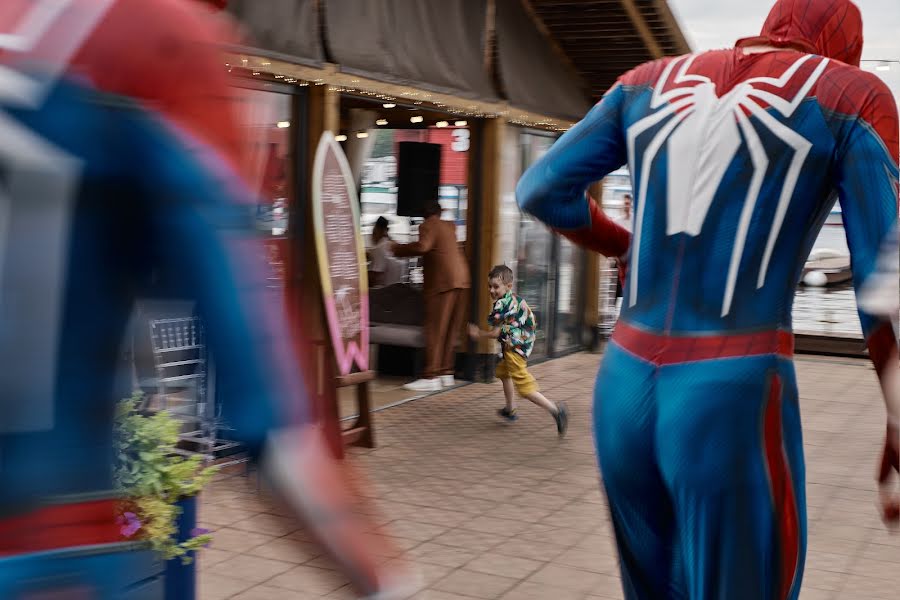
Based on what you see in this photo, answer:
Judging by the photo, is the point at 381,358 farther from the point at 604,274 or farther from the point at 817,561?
the point at 817,561

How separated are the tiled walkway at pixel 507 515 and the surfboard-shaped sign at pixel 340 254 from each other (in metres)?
0.83

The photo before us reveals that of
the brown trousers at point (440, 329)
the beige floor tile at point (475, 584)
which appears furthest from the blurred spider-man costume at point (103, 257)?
the brown trousers at point (440, 329)

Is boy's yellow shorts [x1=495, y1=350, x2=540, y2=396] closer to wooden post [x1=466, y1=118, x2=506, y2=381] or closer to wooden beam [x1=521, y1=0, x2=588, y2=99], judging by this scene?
wooden post [x1=466, y1=118, x2=506, y2=381]

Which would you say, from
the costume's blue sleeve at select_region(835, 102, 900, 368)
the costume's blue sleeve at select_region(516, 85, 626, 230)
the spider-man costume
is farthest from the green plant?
the costume's blue sleeve at select_region(835, 102, 900, 368)

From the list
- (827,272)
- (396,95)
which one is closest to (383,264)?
(396,95)

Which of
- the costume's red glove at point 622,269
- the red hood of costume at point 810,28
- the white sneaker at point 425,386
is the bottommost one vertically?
the white sneaker at point 425,386

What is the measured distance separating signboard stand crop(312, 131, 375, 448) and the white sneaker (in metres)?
2.70

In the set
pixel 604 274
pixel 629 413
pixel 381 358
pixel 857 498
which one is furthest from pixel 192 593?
pixel 604 274

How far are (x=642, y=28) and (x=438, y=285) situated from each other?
3633 mm

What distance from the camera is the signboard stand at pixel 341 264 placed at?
7.55 m

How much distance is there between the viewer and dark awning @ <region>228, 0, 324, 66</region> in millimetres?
7492

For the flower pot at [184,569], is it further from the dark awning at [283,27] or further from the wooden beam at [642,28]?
the wooden beam at [642,28]

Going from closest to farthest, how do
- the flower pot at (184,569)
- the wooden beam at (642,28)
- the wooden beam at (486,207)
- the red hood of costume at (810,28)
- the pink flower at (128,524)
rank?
the pink flower at (128,524) → the red hood of costume at (810,28) → the flower pot at (184,569) → the wooden beam at (486,207) → the wooden beam at (642,28)

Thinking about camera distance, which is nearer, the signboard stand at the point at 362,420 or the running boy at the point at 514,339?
the signboard stand at the point at 362,420
